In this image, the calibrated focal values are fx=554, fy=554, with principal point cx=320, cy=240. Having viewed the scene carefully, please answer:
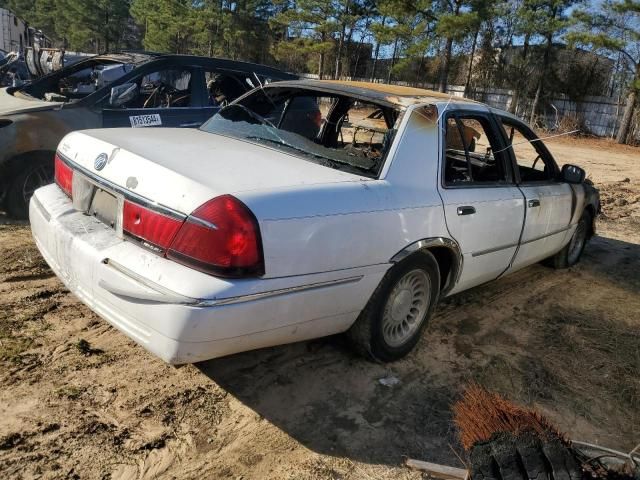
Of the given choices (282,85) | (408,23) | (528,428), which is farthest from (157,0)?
(528,428)

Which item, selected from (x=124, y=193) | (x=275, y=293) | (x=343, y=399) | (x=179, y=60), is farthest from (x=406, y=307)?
(x=179, y=60)

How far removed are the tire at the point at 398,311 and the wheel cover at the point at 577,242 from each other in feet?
9.28

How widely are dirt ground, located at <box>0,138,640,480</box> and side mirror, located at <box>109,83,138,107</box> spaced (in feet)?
7.24

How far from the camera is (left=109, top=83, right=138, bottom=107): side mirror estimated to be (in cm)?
598

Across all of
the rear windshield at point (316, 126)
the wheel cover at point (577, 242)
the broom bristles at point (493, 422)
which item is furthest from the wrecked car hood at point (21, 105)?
the wheel cover at point (577, 242)

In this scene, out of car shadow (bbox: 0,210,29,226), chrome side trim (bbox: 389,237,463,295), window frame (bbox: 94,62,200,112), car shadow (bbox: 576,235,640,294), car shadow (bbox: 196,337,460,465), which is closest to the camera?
car shadow (bbox: 196,337,460,465)

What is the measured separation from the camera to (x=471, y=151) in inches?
171

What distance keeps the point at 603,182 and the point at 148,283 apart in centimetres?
1239

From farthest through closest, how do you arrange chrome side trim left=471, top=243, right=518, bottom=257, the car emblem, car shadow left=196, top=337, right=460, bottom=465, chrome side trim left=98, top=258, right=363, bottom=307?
chrome side trim left=471, top=243, right=518, bottom=257
the car emblem
car shadow left=196, top=337, right=460, bottom=465
chrome side trim left=98, top=258, right=363, bottom=307

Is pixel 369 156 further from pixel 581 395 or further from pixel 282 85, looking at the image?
pixel 581 395

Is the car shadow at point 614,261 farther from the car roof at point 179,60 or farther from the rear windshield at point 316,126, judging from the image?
the car roof at point 179,60

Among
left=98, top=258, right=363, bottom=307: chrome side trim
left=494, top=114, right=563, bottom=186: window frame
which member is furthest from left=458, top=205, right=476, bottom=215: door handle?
left=98, top=258, right=363, bottom=307: chrome side trim

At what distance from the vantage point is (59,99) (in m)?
6.06

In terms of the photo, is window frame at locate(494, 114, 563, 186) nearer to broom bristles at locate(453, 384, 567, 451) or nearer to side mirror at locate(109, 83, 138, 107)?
broom bristles at locate(453, 384, 567, 451)
